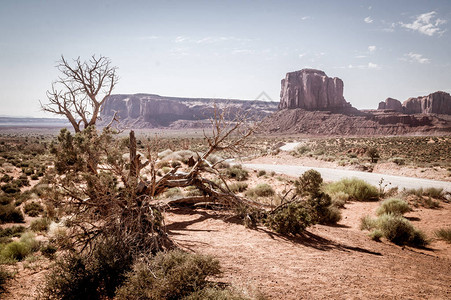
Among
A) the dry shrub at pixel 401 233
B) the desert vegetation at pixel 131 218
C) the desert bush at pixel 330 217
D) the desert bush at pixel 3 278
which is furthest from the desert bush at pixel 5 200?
the dry shrub at pixel 401 233

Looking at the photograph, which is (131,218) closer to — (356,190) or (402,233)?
(402,233)

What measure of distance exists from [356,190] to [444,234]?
5.34 metres

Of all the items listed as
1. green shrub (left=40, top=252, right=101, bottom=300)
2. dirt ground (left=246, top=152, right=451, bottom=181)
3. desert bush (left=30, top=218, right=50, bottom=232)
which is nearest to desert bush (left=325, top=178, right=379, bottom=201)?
dirt ground (left=246, top=152, right=451, bottom=181)

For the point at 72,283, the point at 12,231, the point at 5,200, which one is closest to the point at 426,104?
the point at 5,200

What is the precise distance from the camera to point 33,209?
35.8 feet

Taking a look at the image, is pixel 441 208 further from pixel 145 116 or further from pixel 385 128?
pixel 145 116

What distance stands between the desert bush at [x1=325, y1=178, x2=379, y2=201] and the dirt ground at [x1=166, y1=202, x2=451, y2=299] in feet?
14.3

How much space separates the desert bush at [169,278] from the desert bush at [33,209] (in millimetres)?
9202

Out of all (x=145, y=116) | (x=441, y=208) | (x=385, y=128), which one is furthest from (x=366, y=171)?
Answer: (x=145, y=116)

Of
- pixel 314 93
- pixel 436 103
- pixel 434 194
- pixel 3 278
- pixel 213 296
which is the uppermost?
pixel 314 93

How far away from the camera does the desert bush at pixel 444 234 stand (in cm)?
809

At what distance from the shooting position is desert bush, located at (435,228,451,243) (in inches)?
318

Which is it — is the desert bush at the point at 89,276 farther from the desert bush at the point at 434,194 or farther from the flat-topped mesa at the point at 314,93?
the flat-topped mesa at the point at 314,93

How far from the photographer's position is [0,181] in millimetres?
15648
